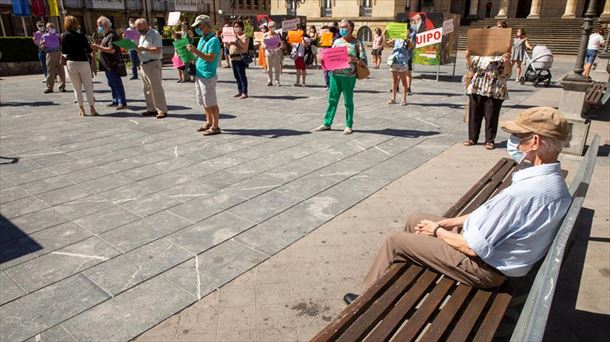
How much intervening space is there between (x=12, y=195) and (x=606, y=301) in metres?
6.08

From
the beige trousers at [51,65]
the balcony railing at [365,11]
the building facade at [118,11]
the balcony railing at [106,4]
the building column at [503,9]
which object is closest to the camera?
the beige trousers at [51,65]

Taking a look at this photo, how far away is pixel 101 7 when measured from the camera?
1682 inches

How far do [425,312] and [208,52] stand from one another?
5.91 metres

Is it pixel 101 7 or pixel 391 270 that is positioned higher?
pixel 101 7

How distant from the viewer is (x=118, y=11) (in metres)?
44.3

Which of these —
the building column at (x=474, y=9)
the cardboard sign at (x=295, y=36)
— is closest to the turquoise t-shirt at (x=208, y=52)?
the cardboard sign at (x=295, y=36)

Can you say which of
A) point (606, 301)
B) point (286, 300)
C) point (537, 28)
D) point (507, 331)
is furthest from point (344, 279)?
point (537, 28)

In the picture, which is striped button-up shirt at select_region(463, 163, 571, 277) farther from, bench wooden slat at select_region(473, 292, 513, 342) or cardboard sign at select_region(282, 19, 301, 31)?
cardboard sign at select_region(282, 19, 301, 31)

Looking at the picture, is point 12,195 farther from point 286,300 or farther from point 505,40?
point 505,40

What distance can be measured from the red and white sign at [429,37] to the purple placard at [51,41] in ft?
35.0

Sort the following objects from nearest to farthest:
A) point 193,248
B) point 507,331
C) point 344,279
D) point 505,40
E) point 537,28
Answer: point 507,331, point 344,279, point 193,248, point 505,40, point 537,28

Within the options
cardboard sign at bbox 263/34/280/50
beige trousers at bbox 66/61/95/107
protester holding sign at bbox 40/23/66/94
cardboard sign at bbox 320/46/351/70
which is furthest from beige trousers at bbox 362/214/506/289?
protester holding sign at bbox 40/23/66/94

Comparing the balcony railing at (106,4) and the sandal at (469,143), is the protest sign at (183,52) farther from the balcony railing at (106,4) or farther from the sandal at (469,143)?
the balcony railing at (106,4)

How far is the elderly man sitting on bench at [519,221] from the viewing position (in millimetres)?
2170
